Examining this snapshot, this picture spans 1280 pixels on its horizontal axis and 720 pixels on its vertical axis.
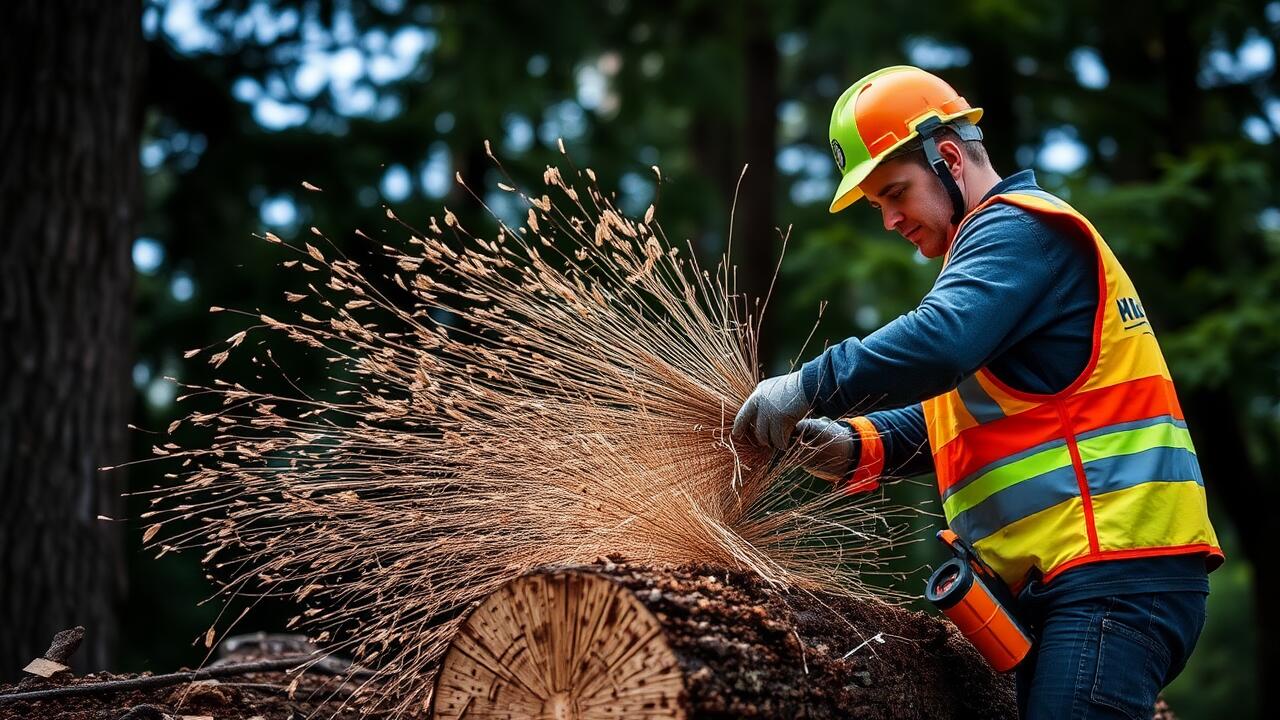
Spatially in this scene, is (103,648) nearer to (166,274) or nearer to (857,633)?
(857,633)

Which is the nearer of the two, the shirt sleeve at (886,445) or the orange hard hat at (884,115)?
the orange hard hat at (884,115)

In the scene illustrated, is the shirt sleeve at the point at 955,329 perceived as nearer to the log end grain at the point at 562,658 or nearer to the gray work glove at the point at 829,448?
the gray work glove at the point at 829,448

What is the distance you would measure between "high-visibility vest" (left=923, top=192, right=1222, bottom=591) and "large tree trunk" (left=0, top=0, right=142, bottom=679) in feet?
12.1

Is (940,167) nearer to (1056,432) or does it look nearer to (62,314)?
(1056,432)

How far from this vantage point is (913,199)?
2.99 m

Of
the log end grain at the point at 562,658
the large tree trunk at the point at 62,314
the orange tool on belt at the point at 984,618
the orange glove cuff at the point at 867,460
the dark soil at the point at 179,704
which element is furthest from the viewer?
the large tree trunk at the point at 62,314

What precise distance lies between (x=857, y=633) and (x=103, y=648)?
3467mm

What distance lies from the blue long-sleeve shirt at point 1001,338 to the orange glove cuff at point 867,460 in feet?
1.74

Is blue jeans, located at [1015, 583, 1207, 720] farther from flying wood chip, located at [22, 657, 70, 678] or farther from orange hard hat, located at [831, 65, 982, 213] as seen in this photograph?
flying wood chip, located at [22, 657, 70, 678]

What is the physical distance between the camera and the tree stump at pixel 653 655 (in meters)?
2.32

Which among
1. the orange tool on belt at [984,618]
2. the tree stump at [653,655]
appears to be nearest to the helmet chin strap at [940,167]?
the orange tool on belt at [984,618]

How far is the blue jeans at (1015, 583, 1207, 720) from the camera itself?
8.31ft

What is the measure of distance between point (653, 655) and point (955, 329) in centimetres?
94

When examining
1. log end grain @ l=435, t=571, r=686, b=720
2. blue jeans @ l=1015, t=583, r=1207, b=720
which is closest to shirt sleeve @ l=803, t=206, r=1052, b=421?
blue jeans @ l=1015, t=583, r=1207, b=720
